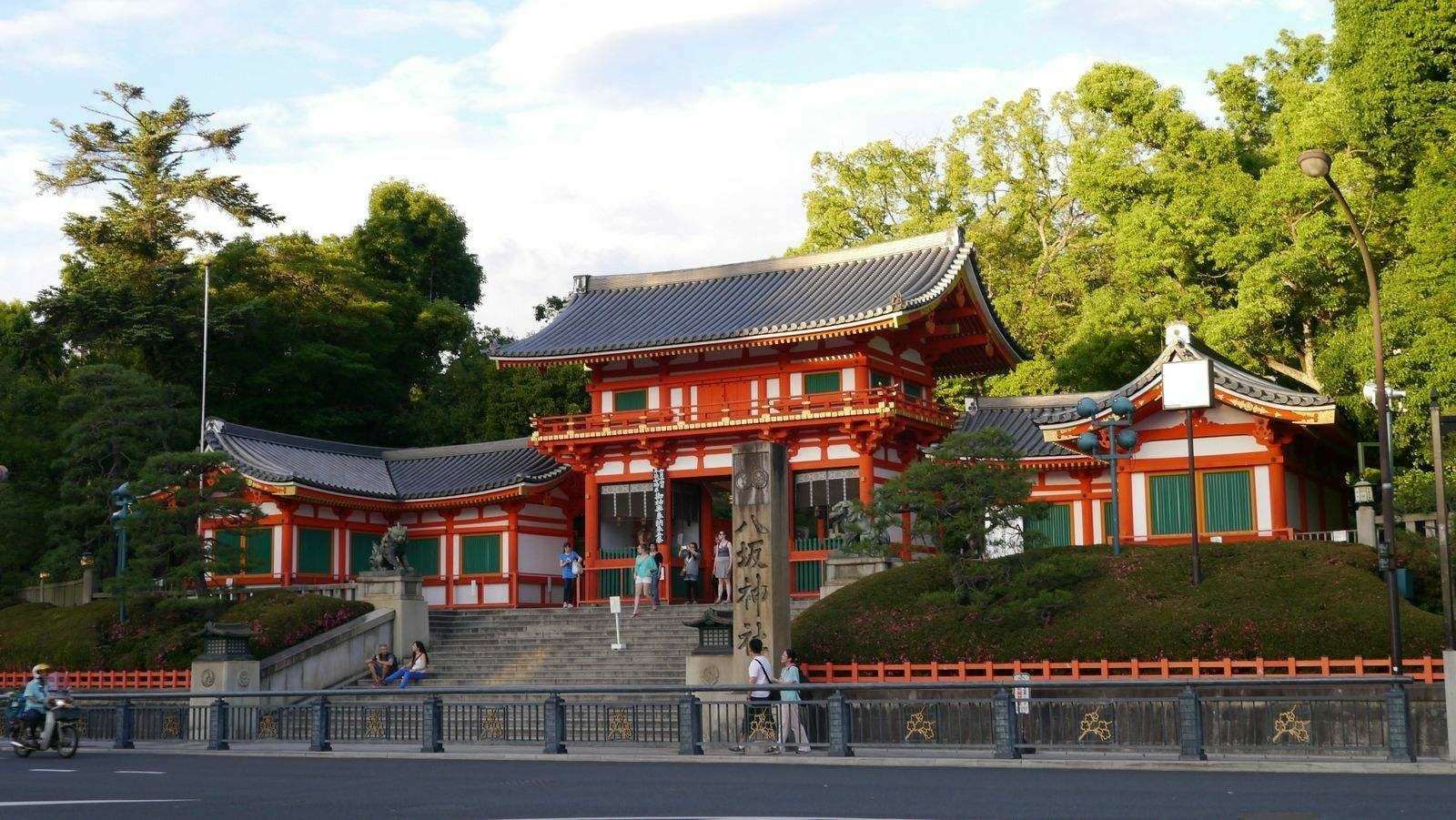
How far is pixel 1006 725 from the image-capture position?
1834 cm

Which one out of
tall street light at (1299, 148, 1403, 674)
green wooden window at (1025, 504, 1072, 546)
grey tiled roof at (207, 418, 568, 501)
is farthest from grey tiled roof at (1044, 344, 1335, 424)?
grey tiled roof at (207, 418, 568, 501)

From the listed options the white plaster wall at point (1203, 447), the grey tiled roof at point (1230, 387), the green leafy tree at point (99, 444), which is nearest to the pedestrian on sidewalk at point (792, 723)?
the grey tiled roof at point (1230, 387)

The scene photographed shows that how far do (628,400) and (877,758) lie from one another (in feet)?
76.4

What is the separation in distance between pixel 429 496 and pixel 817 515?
11022 millimetres

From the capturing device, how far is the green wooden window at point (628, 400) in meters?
40.8

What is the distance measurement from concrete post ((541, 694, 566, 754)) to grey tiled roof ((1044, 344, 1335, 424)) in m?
15.9

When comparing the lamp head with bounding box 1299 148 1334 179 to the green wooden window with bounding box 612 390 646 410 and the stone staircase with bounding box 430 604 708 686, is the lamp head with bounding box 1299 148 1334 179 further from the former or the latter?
the green wooden window with bounding box 612 390 646 410

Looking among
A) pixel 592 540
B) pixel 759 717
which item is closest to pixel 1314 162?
pixel 759 717

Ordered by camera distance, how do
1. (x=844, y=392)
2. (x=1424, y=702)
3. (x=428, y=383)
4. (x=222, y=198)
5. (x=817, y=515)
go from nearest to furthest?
(x=1424, y=702), (x=844, y=392), (x=817, y=515), (x=222, y=198), (x=428, y=383)

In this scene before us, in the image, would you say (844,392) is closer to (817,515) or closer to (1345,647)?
(817,515)

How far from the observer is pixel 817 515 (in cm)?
3981

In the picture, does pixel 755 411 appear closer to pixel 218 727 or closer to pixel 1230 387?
pixel 1230 387

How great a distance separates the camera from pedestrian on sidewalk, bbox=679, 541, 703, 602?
1389 inches

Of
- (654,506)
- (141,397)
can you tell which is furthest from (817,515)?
(141,397)
